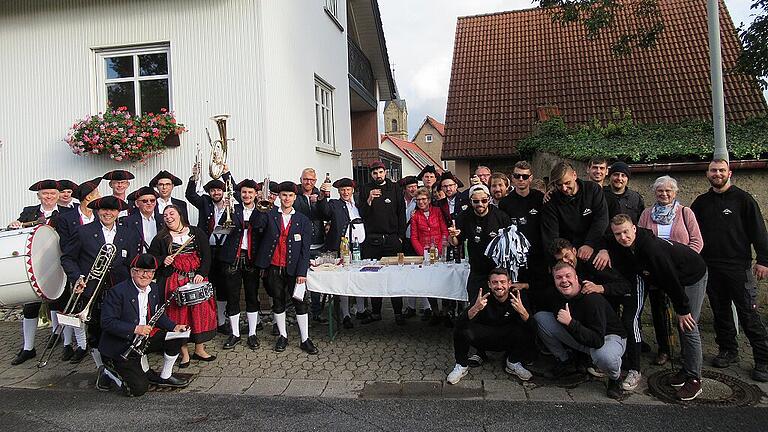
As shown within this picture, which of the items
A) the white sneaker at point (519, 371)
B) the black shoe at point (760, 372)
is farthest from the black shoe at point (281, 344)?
the black shoe at point (760, 372)

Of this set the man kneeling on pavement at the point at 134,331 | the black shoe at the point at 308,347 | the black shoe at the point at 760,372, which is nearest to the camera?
the black shoe at the point at 760,372

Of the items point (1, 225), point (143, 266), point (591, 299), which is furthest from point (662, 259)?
point (1, 225)

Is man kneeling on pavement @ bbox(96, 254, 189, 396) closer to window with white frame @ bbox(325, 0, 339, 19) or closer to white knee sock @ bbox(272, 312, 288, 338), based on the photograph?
white knee sock @ bbox(272, 312, 288, 338)

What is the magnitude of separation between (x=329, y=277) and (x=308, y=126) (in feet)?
15.5

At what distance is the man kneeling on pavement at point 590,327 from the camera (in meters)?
4.44

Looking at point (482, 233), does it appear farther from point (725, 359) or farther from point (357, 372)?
point (725, 359)

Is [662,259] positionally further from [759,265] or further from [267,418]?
[267,418]

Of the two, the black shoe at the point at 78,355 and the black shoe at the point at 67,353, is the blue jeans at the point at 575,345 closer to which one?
the black shoe at the point at 78,355

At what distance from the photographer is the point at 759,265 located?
4.80m

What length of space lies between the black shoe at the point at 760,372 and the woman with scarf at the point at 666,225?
68 cm

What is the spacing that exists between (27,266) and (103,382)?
4.31ft

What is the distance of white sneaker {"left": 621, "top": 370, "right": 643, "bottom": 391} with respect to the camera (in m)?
4.50

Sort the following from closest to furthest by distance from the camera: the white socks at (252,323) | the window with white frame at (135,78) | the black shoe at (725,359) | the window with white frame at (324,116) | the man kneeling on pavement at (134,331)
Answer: the man kneeling on pavement at (134,331), the black shoe at (725,359), the white socks at (252,323), the window with white frame at (135,78), the window with white frame at (324,116)

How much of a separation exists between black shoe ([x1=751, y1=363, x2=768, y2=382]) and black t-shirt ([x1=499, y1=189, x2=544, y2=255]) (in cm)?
199
